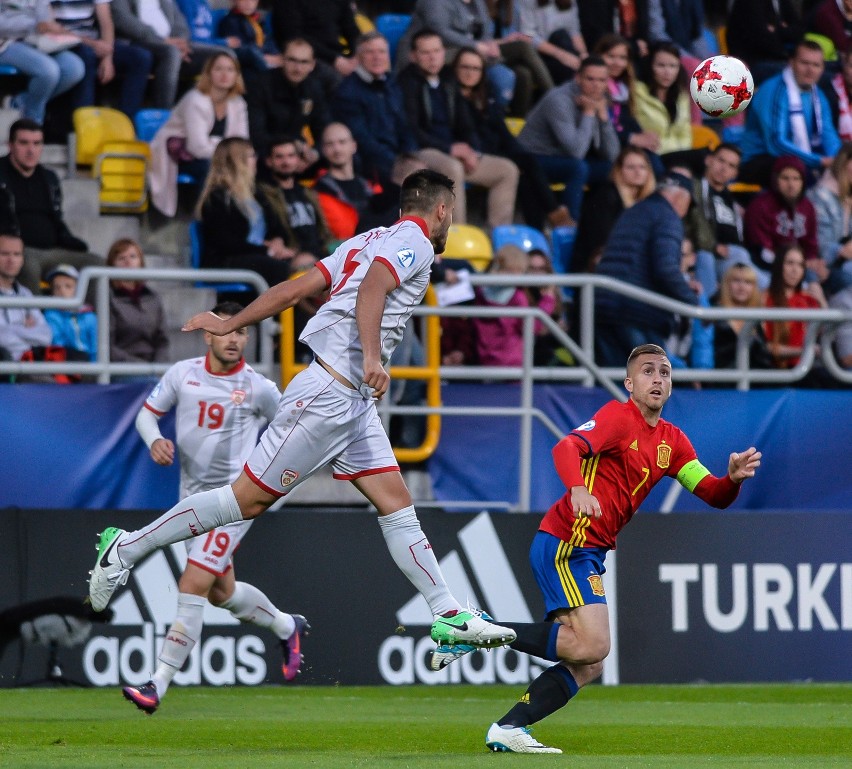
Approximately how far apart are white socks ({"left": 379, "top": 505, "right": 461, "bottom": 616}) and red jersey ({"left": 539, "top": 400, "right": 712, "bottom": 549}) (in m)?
0.56

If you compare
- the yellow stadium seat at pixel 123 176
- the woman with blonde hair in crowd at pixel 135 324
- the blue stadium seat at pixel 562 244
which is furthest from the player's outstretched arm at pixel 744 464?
the yellow stadium seat at pixel 123 176

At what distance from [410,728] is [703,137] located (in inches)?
366

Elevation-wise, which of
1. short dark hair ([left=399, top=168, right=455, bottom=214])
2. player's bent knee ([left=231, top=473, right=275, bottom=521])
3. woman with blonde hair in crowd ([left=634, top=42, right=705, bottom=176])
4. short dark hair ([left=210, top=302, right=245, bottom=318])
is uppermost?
woman with blonde hair in crowd ([left=634, top=42, right=705, bottom=176])

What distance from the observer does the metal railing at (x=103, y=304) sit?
1052cm

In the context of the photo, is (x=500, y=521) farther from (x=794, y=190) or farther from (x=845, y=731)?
(x=794, y=190)

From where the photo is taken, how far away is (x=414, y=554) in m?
7.59

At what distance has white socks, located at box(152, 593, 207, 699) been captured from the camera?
8672mm

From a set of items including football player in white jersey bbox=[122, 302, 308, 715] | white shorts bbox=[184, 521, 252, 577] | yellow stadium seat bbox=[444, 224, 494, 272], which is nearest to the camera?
white shorts bbox=[184, 521, 252, 577]

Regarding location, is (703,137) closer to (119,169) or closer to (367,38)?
(367,38)

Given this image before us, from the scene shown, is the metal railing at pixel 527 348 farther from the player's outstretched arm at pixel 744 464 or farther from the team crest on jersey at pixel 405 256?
the player's outstretched arm at pixel 744 464

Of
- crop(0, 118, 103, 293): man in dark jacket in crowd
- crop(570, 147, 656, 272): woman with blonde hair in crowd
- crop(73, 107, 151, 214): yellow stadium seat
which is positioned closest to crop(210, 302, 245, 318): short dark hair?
crop(0, 118, 103, 293): man in dark jacket in crowd

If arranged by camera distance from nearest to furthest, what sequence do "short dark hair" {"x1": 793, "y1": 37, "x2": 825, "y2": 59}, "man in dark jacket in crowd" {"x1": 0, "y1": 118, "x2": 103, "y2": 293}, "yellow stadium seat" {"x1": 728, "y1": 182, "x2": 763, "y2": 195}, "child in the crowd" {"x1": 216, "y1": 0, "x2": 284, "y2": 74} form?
"man in dark jacket in crowd" {"x1": 0, "y1": 118, "x2": 103, "y2": 293}, "child in the crowd" {"x1": 216, "y1": 0, "x2": 284, "y2": 74}, "yellow stadium seat" {"x1": 728, "y1": 182, "x2": 763, "y2": 195}, "short dark hair" {"x1": 793, "y1": 37, "x2": 825, "y2": 59}

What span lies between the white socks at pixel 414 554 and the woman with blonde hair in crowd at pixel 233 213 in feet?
16.2

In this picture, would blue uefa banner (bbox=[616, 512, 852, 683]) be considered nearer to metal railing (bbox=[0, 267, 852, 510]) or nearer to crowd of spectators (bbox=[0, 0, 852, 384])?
metal railing (bbox=[0, 267, 852, 510])
